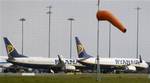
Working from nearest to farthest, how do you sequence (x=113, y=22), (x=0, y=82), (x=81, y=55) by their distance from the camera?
A: 1. (x=113, y=22)
2. (x=0, y=82)
3. (x=81, y=55)

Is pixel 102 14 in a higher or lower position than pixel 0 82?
higher

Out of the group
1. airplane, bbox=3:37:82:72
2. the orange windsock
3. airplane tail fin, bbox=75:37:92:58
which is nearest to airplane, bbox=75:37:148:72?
airplane, bbox=3:37:82:72

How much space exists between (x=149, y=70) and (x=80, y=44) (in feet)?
54.8

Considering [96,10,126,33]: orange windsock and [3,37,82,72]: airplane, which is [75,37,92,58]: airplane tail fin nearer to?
[3,37,82,72]: airplane

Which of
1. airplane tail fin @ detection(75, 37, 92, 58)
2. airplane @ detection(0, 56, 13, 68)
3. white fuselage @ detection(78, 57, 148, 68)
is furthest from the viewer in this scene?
airplane @ detection(0, 56, 13, 68)

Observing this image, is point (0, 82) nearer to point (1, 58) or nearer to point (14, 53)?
point (14, 53)

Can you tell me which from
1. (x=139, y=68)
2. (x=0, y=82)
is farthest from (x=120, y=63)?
(x=0, y=82)

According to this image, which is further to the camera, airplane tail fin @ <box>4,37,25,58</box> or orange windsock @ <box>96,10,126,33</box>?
airplane tail fin @ <box>4,37,25,58</box>

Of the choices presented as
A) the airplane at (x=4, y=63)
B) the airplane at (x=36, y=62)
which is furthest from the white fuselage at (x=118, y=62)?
the airplane at (x=4, y=63)

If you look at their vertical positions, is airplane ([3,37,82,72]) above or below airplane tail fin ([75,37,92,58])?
below

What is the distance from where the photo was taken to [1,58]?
444 ft

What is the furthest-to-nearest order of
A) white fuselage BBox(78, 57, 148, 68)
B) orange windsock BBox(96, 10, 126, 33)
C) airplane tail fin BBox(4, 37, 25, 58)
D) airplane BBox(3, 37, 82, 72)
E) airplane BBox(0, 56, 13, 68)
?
airplane BBox(0, 56, 13, 68) < airplane tail fin BBox(4, 37, 25, 58) < airplane BBox(3, 37, 82, 72) < white fuselage BBox(78, 57, 148, 68) < orange windsock BBox(96, 10, 126, 33)

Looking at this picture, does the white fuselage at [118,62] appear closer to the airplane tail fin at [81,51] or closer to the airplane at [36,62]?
the airplane at [36,62]

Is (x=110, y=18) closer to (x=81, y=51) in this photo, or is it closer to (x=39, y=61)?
(x=39, y=61)
